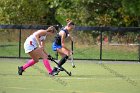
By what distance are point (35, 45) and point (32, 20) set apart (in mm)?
31594

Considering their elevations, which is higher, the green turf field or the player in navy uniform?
the player in navy uniform

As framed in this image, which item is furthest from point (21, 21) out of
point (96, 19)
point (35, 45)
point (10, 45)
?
point (35, 45)

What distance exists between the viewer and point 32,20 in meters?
49.3

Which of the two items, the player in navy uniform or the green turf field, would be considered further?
the player in navy uniform

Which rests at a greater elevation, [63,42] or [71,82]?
[63,42]

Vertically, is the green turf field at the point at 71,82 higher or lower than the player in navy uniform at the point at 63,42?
lower

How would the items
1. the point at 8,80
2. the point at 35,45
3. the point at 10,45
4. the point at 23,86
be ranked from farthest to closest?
the point at 10,45, the point at 35,45, the point at 8,80, the point at 23,86

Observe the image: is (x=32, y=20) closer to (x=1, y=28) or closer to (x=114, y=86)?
(x=1, y=28)

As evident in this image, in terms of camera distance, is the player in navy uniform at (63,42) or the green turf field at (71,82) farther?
the player in navy uniform at (63,42)

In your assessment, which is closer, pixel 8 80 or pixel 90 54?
pixel 8 80

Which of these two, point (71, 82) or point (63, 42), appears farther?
point (63, 42)

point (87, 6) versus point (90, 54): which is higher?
point (87, 6)

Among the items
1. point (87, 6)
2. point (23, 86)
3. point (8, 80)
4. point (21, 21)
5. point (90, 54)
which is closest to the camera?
point (23, 86)

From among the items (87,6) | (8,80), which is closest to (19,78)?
(8,80)
